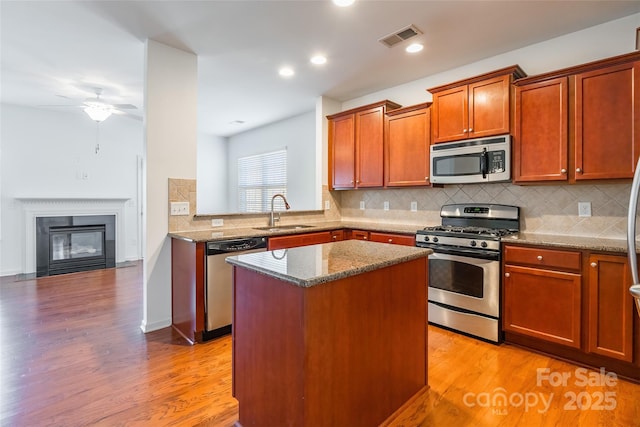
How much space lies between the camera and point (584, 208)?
2.71 metres

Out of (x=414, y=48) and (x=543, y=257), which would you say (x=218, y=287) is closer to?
(x=543, y=257)

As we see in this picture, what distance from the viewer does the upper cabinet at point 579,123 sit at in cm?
229

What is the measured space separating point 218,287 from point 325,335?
1712 millimetres

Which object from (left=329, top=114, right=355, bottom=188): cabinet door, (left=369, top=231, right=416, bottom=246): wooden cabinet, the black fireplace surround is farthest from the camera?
the black fireplace surround

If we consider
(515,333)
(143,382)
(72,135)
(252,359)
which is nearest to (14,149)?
(72,135)

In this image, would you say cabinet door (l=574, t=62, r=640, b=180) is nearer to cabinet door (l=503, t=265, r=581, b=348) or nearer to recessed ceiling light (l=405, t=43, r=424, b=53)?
cabinet door (l=503, t=265, r=581, b=348)

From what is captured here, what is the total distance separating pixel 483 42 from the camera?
2.96 metres

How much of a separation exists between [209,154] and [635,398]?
7.27 metres

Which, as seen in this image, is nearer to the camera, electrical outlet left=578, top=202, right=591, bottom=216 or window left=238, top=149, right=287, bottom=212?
electrical outlet left=578, top=202, right=591, bottom=216

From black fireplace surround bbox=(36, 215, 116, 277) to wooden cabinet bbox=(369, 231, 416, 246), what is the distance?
473cm

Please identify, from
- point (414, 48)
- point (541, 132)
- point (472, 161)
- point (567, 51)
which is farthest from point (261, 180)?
point (567, 51)

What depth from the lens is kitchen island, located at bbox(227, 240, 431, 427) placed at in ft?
4.32

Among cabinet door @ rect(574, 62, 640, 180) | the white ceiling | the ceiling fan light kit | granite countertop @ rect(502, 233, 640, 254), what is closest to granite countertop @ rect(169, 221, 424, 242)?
granite countertop @ rect(502, 233, 640, 254)

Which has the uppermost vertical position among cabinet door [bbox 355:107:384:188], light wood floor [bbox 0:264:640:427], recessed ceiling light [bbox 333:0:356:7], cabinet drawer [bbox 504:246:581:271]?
recessed ceiling light [bbox 333:0:356:7]
